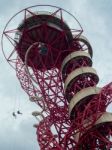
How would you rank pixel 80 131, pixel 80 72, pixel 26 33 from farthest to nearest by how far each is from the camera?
1. pixel 26 33
2. pixel 80 72
3. pixel 80 131

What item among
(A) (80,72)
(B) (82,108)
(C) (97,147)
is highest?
(A) (80,72)

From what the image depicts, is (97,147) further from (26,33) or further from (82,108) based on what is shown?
(26,33)

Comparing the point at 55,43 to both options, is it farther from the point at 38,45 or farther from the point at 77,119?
the point at 77,119

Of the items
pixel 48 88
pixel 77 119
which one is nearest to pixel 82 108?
pixel 77 119

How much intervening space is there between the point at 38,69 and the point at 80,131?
Result: 42.7 ft

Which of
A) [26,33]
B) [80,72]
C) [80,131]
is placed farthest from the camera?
[26,33]

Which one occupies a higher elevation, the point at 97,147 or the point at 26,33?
the point at 26,33

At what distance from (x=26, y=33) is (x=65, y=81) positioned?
7790 mm

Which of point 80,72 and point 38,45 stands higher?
point 38,45

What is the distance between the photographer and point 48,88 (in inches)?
2218

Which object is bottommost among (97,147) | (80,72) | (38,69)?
(97,147)

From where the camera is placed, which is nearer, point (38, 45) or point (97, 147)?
point (97, 147)

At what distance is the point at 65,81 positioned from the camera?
54938mm

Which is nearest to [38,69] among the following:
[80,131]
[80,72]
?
[80,72]
